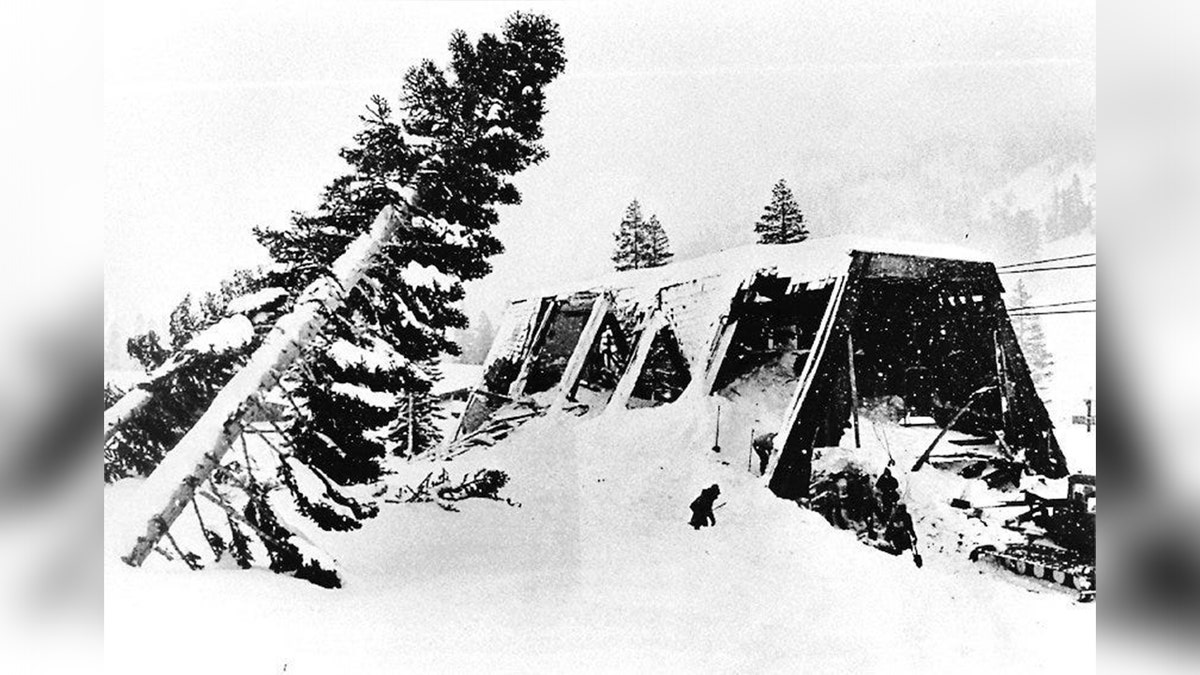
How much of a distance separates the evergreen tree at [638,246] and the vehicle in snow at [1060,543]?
1125 millimetres

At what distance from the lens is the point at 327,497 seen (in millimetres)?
2219

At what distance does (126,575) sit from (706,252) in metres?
1.80

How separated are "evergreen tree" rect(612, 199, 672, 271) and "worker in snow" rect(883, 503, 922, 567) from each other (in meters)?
0.89

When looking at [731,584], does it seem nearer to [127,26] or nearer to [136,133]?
[136,133]

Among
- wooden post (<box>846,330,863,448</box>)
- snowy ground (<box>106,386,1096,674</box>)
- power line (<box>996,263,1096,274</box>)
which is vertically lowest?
snowy ground (<box>106,386,1096,674</box>)

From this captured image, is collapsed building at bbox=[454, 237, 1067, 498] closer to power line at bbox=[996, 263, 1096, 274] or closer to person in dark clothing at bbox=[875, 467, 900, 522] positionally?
power line at bbox=[996, 263, 1096, 274]

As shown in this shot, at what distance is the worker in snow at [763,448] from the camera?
85.0 inches

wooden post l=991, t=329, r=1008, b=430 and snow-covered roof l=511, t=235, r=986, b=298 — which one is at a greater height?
snow-covered roof l=511, t=235, r=986, b=298

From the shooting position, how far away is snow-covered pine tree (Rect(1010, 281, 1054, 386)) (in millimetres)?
2145

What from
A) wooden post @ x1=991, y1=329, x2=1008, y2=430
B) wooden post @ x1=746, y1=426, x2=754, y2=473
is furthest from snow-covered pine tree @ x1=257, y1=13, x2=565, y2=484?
wooden post @ x1=991, y1=329, x2=1008, y2=430

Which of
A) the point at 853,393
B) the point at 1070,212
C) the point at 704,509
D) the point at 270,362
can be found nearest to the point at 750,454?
the point at 704,509

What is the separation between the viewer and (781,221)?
2.18m

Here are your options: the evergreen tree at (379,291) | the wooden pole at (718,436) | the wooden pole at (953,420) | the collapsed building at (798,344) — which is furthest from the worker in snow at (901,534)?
the evergreen tree at (379,291)
